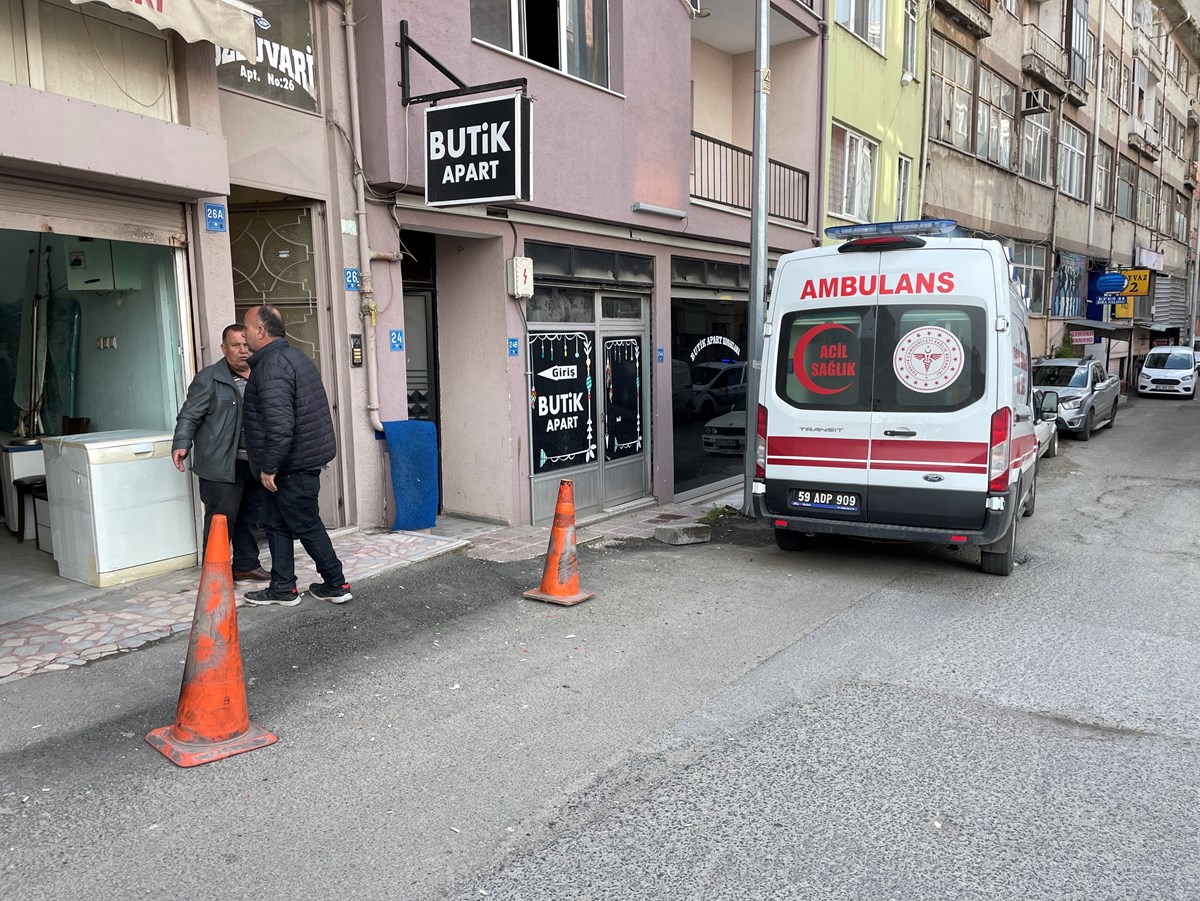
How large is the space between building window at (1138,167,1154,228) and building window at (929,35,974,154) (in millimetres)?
20086

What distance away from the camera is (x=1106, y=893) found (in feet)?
10.0

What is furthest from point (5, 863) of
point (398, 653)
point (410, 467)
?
point (410, 467)

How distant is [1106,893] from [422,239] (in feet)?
A: 27.0

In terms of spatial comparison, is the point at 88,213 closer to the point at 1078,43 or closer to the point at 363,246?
A: the point at 363,246

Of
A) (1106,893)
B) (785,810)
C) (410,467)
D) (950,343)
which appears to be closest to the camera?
(1106,893)

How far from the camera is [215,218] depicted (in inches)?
271

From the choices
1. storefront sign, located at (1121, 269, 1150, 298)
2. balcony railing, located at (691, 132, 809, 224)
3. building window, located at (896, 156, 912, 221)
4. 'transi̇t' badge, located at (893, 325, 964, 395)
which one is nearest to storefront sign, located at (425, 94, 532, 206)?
'transi̇t' badge, located at (893, 325, 964, 395)

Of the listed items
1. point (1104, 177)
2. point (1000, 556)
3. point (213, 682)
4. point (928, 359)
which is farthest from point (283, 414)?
point (1104, 177)

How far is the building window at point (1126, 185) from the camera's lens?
3425cm

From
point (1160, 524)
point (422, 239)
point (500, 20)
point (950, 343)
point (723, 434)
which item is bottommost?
point (1160, 524)

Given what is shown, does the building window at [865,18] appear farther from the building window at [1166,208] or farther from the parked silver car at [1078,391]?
the building window at [1166,208]

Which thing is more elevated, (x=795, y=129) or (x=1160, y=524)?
(x=795, y=129)

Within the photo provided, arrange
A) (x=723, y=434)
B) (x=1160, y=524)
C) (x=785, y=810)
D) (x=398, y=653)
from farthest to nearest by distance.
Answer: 1. (x=723, y=434)
2. (x=1160, y=524)
3. (x=398, y=653)
4. (x=785, y=810)

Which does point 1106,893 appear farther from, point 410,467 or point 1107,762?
point 410,467
